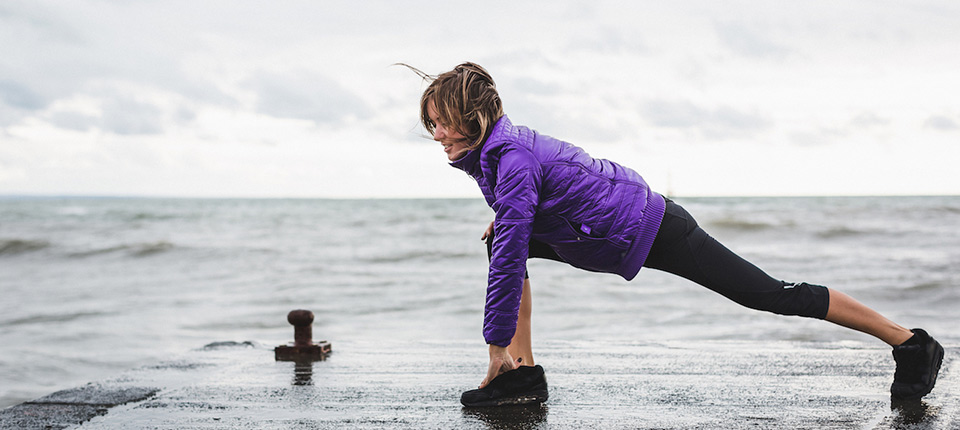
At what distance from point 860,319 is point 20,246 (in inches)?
810

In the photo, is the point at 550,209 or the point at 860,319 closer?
the point at 550,209

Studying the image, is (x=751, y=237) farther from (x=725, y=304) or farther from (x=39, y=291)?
(x=39, y=291)

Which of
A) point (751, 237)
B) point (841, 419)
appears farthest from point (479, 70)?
point (751, 237)

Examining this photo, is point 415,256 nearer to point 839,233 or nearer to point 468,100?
point 839,233

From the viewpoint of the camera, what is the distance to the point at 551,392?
121 inches

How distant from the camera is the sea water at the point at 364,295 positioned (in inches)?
238

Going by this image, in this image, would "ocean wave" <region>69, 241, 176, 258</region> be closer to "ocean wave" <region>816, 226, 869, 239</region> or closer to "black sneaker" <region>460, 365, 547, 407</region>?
"black sneaker" <region>460, 365, 547, 407</region>

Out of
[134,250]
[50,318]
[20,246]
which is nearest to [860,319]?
[50,318]

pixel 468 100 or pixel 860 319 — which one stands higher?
pixel 468 100

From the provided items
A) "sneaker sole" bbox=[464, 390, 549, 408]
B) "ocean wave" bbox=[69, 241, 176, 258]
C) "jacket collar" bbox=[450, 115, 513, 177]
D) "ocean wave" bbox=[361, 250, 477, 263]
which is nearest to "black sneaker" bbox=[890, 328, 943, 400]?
"sneaker sole" bbox=[464, 390, 549, 408]

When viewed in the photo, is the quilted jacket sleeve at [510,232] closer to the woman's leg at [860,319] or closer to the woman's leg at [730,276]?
the woman's leg at [730,276]

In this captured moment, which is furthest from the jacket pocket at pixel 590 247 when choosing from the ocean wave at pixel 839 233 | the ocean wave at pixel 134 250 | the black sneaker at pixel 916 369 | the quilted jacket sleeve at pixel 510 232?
the ocean wave at pixel 839 233

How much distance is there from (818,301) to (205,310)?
Answer: 6.58 m

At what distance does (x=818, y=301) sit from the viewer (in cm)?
280
